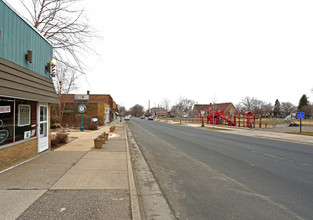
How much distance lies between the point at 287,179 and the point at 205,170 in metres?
2.37

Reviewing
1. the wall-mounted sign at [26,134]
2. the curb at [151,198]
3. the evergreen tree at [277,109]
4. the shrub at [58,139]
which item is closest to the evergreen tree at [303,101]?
the evergreen tree at [277,109]

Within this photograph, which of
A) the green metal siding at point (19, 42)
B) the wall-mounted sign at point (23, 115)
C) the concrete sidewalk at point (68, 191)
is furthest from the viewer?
the wall-mounted sign at point (23, 115)

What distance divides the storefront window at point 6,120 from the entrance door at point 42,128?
1662mm

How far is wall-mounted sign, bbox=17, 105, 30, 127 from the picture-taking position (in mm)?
6168

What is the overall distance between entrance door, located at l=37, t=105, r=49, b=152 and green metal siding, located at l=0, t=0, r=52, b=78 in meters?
1.63

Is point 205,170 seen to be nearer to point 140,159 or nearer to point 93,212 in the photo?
point 140,159

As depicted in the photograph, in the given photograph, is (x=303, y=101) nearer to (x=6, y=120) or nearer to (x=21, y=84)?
(x=21, y=84)

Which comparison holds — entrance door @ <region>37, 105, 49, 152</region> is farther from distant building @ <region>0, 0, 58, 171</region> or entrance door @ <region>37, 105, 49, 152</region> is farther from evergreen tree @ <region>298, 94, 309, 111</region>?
evergreen tree @ <region>298, 94, 309, 111</region>

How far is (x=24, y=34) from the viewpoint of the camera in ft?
21.2

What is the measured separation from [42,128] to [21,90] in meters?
3.04

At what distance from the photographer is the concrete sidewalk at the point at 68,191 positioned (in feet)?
10.4

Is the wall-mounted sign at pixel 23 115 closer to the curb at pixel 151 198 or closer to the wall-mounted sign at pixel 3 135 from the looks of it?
the wall-mounted sign at pixel 3 135

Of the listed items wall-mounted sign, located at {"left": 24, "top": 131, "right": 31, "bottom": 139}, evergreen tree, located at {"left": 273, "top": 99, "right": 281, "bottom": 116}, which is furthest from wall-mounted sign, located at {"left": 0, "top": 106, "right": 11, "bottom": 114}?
evergreen tree, located at {"left": 273, "top": 99, "right": 281, "bottom": 116}

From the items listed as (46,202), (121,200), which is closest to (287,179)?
(121,200)
